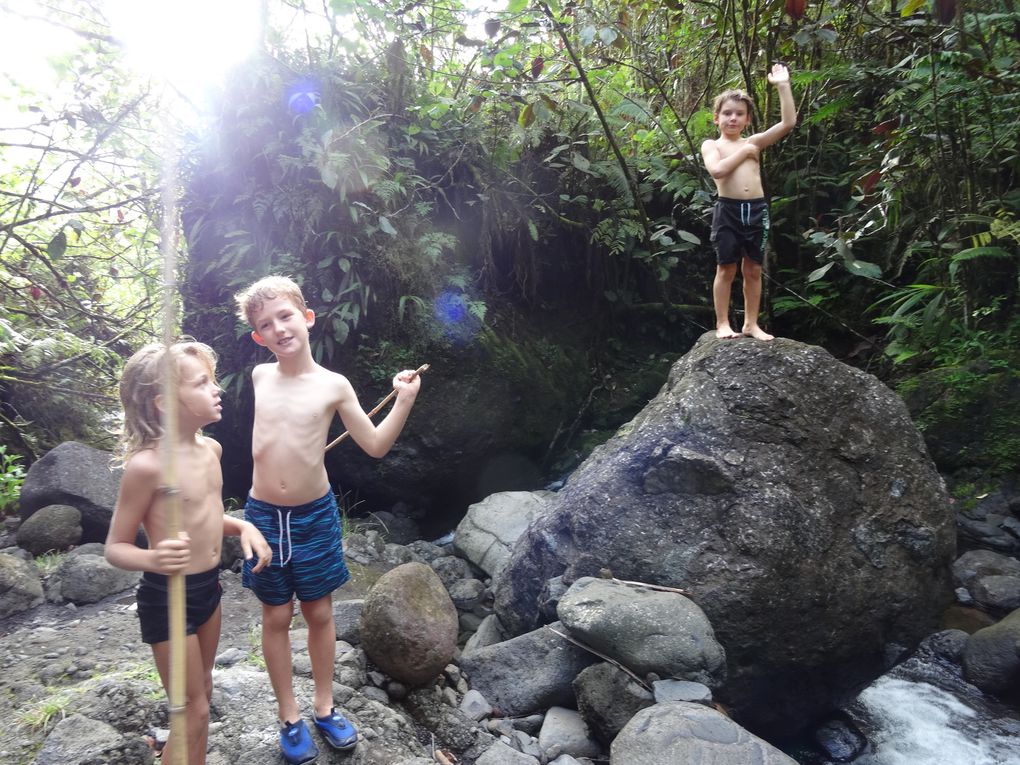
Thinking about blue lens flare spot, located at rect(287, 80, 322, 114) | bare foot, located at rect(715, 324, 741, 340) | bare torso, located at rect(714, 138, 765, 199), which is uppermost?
blue lens flare spot, located at rect(287, 80, 322, 114)

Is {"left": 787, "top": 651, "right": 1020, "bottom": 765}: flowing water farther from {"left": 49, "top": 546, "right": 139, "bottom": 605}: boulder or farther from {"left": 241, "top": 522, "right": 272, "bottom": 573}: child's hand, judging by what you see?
{"left": 49, "top": 546, "right": 139, "bottom": 605}: boulder

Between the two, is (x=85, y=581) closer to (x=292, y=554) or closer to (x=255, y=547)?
(x=292, y=554)

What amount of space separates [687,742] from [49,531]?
478 centimetres

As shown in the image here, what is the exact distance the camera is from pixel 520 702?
3654mm

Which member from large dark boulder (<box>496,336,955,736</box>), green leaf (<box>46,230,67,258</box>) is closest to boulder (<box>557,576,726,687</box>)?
large dark boulder (<box>496,336,955,736</box>)

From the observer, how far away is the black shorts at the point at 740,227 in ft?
13.4

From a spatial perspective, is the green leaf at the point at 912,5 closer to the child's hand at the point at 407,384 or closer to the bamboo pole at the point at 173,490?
the child's hand at the point at 407,384

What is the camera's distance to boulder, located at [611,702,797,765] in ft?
8.91

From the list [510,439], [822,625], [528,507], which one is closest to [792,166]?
[510,439]

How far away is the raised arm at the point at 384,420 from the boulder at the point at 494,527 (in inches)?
108

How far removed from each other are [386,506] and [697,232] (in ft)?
15.2

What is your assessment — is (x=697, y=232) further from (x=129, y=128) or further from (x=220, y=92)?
(x=129, y=128)

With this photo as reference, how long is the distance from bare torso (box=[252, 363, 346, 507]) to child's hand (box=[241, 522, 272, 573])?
0.68ft

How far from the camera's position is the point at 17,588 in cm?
415
